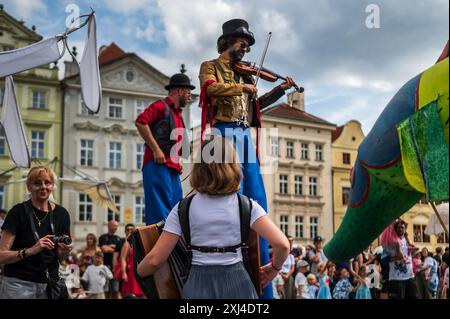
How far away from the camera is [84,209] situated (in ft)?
131

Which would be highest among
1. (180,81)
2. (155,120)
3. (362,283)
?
(180,81)

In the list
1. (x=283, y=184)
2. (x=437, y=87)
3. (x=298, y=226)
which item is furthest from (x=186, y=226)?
(x=298, y=226)

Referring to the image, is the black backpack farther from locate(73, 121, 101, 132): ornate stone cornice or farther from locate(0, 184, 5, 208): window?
locate(73, 121, 101, 132): ornate stone cornice

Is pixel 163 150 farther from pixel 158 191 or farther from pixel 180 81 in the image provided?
pixel 180 81

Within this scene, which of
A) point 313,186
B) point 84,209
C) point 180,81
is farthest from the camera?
point 313,186

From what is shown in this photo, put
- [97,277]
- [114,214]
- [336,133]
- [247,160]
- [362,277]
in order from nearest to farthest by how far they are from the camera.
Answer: [247,160] → [97,277] → [362,277] → [114,214] → [336,133]

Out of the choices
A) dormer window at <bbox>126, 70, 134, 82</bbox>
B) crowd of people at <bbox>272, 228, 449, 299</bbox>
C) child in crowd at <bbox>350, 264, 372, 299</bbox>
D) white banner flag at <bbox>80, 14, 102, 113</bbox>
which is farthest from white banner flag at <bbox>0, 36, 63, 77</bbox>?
dormer window at <bbox>126, 70, 134, 82</bbox>

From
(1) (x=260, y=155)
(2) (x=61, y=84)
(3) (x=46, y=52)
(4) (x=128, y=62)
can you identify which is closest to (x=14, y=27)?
(2) (x=61, y=84)

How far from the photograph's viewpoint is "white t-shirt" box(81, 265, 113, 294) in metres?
11.7

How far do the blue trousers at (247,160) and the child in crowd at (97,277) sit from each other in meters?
7.11

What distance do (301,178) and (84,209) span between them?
56.8 ft

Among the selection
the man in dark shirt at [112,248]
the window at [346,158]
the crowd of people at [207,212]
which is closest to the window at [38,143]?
the window at [346,158]

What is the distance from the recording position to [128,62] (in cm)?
4156
